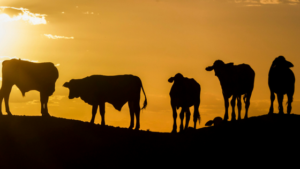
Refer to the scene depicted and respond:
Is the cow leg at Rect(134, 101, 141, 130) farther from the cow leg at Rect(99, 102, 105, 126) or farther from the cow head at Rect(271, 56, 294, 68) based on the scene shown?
the cow head at Rect(271, 56, 294, 68)

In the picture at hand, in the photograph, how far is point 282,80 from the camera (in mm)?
23516

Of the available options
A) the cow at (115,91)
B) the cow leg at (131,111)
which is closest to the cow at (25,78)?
the cow at (115,91)

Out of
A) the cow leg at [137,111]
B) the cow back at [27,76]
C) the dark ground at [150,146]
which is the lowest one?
the dark ground at [150,146]

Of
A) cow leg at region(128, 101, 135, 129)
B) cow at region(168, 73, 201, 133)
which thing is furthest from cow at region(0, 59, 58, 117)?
cow at region(168, 73, 201, 133)

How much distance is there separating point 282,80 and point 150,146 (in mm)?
8942

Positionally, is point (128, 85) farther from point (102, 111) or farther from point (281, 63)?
point (281, 63)

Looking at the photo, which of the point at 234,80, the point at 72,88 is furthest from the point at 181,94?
the point at 72,88

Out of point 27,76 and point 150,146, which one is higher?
point 27,76

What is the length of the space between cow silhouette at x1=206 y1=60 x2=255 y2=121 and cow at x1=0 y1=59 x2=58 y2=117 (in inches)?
403

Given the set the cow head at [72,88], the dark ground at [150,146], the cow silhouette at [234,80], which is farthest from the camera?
the cow head at [72,88]

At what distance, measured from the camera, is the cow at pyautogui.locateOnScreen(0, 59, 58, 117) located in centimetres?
2708

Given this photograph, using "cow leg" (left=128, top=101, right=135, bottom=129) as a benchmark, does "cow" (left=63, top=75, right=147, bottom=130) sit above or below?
above

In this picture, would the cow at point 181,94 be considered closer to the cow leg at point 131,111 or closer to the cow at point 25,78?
the cow leg at point 131,111

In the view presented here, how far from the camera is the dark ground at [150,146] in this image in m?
17.4
